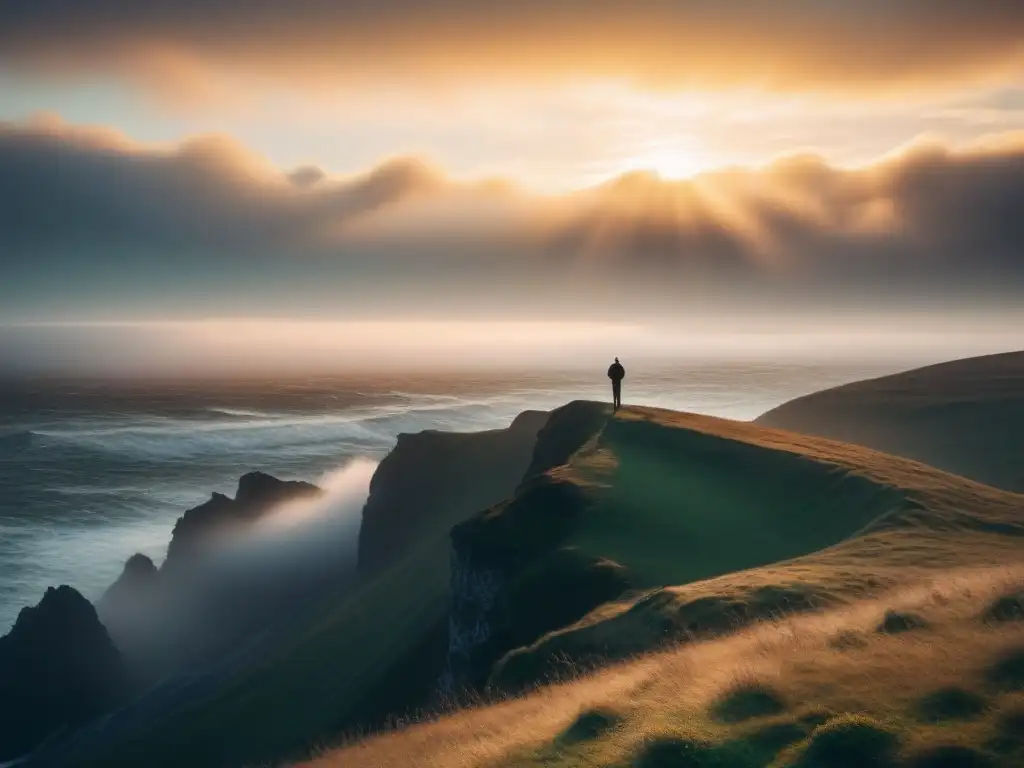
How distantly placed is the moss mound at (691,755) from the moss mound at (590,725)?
110cm

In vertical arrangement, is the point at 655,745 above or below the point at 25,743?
above

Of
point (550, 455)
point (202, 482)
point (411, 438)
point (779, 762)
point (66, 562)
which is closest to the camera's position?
point (779, 762)

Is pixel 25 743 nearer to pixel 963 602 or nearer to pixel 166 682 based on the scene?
pixel 166 682

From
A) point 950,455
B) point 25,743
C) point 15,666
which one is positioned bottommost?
point 25,743

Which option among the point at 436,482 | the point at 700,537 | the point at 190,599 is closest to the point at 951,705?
the point at 700,537

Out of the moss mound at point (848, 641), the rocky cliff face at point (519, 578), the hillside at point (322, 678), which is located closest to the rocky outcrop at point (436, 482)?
the hillside at point (322, 678)

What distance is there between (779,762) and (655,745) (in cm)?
146

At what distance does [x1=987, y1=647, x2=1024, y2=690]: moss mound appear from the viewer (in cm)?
1007

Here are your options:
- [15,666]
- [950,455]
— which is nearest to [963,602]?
[15,666]

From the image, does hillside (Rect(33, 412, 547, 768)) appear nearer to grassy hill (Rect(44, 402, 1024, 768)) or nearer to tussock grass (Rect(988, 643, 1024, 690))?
grassy hill (Rect(44, 402, 1024, 768))

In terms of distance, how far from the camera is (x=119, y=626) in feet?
234

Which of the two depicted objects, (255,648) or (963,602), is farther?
(255,648)

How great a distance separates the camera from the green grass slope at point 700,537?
1836 cm

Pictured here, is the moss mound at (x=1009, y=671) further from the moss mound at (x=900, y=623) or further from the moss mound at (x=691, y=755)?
the moss mound at (x=691, y=755)
